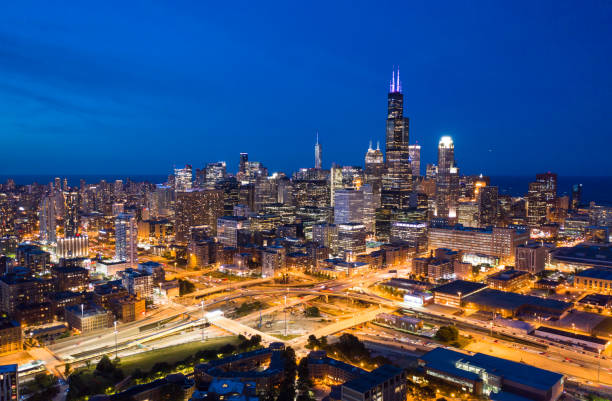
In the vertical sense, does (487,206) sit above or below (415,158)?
below

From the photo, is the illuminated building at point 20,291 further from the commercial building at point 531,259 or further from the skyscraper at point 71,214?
the commercial building at point 531,259

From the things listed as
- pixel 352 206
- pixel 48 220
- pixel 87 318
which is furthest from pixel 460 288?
pixel 48 220

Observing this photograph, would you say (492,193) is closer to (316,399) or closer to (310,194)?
(310,194)

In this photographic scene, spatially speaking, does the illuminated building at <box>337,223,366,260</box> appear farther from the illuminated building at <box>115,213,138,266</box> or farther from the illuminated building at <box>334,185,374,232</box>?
the illuminated building at <box>115,213,138,266</box>

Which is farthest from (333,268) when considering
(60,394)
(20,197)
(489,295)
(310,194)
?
(20,197)

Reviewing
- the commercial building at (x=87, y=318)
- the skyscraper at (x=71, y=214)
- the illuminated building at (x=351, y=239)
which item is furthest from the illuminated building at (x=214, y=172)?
the commercial building at (x=87, y=318)

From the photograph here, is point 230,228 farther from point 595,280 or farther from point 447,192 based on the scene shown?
point 595,280
